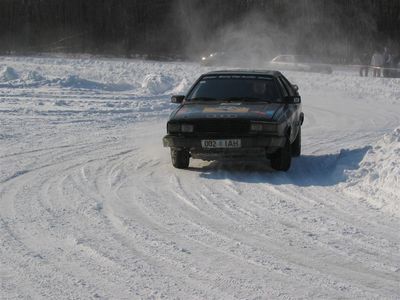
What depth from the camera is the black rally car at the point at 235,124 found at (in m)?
8.93

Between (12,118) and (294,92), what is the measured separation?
7284 millimetres

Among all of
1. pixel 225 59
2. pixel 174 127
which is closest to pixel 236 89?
pixel 174 127

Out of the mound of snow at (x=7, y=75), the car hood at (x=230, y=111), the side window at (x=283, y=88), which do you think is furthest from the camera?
the mound of snow at (x=7, y=75)

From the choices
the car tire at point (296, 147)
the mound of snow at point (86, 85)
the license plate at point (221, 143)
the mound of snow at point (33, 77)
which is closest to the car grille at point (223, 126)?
the license plate at point (221, 143)

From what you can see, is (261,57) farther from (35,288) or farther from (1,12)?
(35,288)

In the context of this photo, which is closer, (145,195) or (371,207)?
(371,207)

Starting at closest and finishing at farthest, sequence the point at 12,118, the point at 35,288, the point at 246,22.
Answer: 1. the point at 35,288
2. the point at 12,118
3. the point at 246,22

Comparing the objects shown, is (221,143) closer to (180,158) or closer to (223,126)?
(223,126)

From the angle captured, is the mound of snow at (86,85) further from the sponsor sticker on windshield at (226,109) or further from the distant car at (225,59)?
the distant car at (225,59)

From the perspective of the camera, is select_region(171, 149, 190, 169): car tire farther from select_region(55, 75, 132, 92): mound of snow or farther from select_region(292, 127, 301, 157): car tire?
select_region(55, 75, 132, 92): mound of snow

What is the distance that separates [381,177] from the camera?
25.7 feet

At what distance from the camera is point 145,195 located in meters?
7.94

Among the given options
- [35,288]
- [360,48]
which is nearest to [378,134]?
[35,288]

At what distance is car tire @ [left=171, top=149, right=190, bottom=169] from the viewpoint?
9422 millimetres
